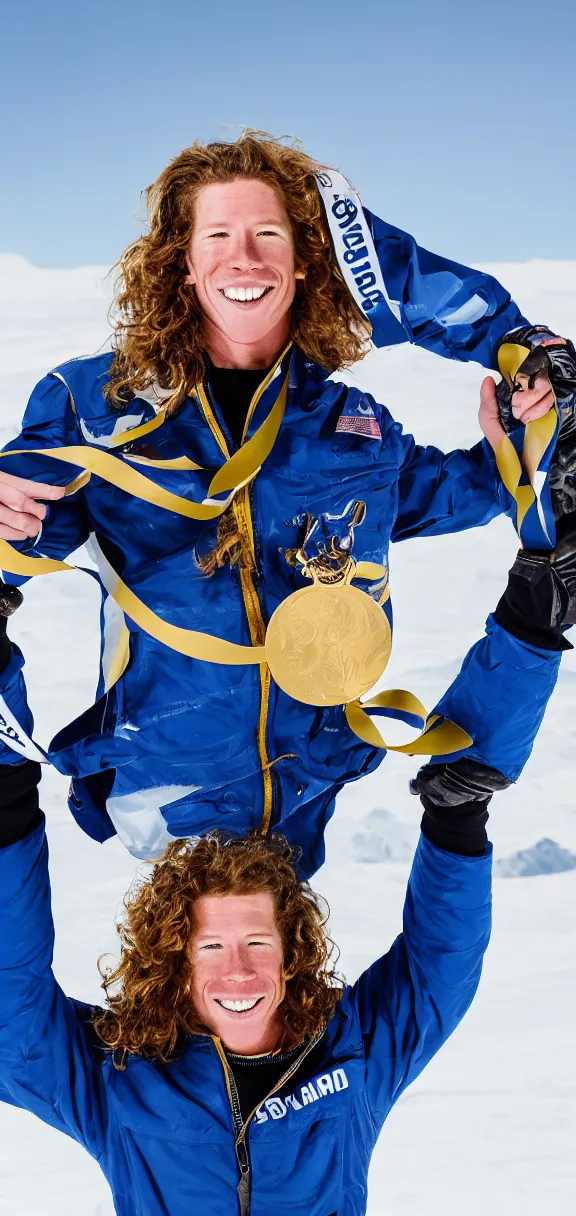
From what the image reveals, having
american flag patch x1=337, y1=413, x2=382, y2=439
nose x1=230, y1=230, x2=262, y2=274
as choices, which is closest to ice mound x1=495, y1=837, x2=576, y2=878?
american flag patch x1=337, y1=413, x2=382, y2=439

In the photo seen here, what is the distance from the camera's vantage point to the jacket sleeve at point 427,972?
3.01m

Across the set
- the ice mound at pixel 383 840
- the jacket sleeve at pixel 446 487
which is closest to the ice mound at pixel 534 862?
the ice mound at pixel 383 840

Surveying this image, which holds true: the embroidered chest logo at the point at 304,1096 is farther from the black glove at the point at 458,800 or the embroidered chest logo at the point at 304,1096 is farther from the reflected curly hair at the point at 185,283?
the reflected curly hair at the point at 185,283

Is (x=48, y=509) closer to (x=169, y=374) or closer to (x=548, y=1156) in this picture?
(x=169, y=374)

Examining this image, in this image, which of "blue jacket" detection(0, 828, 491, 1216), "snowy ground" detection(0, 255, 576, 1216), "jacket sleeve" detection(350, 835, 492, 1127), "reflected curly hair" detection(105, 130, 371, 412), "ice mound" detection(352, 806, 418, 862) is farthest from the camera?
"ice mound" detection(352, 806, 418, 862)

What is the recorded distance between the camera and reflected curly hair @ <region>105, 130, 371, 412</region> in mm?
2783

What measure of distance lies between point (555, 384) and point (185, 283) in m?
0.73

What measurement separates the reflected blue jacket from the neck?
0.15 ft

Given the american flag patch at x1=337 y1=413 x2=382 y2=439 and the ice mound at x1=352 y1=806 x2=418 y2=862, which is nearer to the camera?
the american flag patch at x1=337 y1=413 x2=382 y2=439

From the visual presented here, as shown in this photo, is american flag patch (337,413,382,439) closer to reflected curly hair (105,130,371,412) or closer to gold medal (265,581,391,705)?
reflected curly hair (105,130,371,412)

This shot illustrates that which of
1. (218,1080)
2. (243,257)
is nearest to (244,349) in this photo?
(243,257)

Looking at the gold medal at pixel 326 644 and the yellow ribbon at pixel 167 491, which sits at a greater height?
the yellow ribbon at pixel 167 491

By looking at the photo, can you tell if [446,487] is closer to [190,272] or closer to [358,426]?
[358,426]

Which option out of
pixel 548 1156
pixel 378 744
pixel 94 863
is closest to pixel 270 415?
pixel 378 744
